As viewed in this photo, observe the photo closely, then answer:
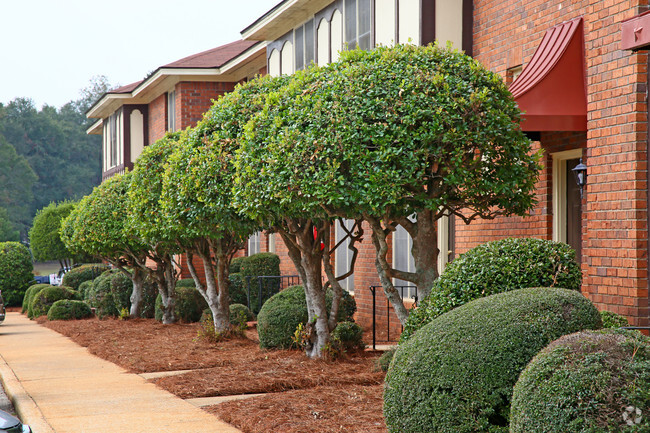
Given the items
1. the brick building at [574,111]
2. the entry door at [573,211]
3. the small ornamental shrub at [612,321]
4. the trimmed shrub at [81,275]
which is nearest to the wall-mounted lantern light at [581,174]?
the brick building at [574,111]

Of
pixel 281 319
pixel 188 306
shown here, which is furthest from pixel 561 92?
pixel 188 306

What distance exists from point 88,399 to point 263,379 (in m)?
2.15

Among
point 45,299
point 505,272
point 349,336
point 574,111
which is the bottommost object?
point 45,299

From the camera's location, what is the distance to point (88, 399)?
958cm

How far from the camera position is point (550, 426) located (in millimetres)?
4520

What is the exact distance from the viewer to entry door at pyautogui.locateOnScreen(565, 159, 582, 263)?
10492 millimetres

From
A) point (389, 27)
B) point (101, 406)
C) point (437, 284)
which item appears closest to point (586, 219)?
point (437, 284)

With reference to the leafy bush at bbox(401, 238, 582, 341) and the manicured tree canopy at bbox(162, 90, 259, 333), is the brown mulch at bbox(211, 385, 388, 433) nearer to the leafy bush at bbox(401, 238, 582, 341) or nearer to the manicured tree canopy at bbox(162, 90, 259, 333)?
the leafy bush at bbox(401, 238, 582, 341)

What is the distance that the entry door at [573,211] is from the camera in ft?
34.4

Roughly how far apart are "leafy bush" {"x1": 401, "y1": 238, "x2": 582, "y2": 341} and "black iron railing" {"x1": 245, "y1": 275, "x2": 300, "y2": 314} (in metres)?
12.7

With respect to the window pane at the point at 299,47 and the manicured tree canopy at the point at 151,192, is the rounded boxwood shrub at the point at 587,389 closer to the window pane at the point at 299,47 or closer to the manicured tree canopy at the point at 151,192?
the manicured tree canopy at the point at 151,192

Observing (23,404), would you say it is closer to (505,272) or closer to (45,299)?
(505,272)

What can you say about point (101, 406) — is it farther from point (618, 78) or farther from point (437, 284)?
point (618, 78)

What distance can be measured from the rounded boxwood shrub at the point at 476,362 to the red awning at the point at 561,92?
4.25m
